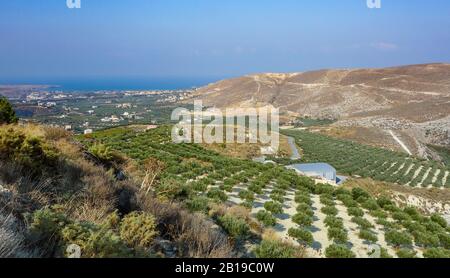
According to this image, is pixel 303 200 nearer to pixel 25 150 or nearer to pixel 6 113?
pixel 25 150

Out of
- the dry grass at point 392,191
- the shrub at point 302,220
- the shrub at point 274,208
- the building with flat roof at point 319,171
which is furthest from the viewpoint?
the building with flat roof at point 319,171

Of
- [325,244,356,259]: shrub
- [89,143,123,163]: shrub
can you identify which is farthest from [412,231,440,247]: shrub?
[89,143,123,163]: shrub

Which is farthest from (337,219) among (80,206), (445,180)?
(445,180)

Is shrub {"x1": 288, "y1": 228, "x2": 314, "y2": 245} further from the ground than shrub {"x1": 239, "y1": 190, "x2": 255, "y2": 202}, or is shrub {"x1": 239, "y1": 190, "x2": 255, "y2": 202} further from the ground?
shrub {"x1": 288, "y1": 228, "x2": 314, "y2": 245}

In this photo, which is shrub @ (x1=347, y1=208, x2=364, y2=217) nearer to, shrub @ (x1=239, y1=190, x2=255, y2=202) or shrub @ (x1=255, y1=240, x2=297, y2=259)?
shrub @ (x1=239, y1=190, x2=255, y2=202)

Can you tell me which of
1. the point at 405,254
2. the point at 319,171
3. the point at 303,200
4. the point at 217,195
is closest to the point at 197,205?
the point at 217,195

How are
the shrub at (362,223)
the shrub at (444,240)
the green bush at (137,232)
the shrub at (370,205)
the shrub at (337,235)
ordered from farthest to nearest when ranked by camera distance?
the shrub at (370,205), the shrub at (362,223), the shrub at (444,240), the shrub at (337,235), the green bush at (137,232)

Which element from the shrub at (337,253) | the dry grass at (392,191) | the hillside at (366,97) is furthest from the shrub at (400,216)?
the hillside at (366,97)

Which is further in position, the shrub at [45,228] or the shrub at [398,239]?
the shrub at [398,239]

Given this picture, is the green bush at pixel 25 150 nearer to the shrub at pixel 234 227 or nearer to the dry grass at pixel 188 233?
the dry grass at pixel 188 233
